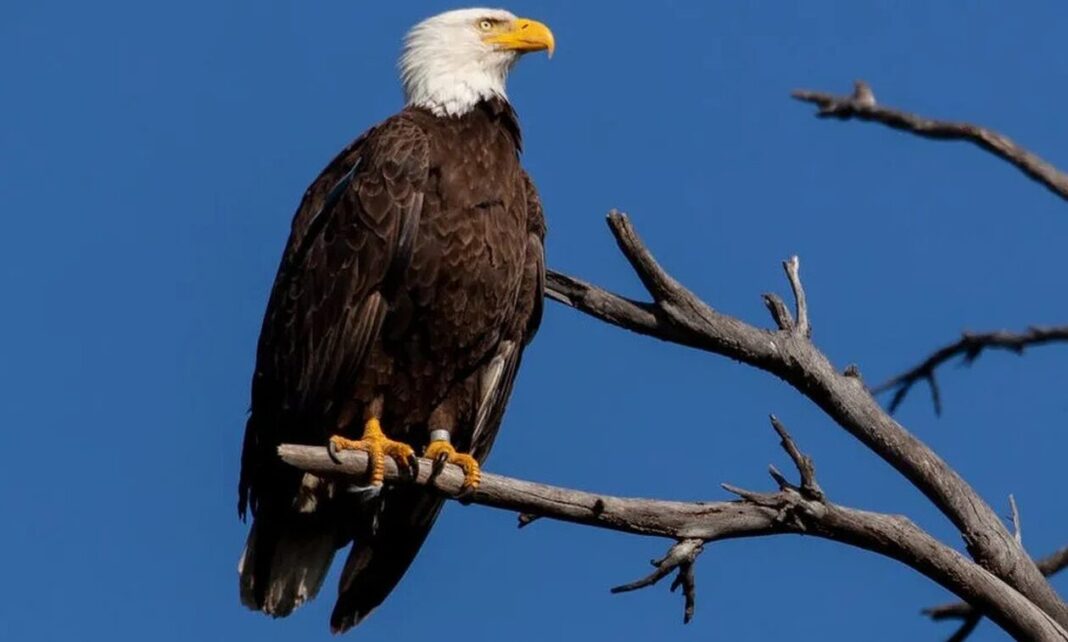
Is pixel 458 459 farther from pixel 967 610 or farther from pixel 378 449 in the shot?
pixel 967 610

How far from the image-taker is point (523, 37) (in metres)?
6.75

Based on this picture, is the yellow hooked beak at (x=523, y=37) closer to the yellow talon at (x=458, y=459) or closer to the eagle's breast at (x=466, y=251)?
the eagle's breast at (x=466, y=251)

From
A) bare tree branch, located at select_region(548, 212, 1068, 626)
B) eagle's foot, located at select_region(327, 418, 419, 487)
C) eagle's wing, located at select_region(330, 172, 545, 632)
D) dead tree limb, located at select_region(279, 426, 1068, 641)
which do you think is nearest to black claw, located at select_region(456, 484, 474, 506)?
dead tree limb, located at select_region(279, 426, 1068, 641)

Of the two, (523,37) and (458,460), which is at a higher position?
(523,37)

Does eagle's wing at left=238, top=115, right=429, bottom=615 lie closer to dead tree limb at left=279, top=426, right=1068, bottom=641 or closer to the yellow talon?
the yellow talon

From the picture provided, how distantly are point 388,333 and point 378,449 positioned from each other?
500mm

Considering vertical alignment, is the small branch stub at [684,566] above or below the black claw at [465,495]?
below

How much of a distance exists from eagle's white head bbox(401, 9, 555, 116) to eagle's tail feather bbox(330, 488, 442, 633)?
4.73ft

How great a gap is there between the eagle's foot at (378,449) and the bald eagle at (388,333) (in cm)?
1

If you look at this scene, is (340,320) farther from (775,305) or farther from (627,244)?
(775,305)

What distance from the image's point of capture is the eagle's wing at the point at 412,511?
19.9ft

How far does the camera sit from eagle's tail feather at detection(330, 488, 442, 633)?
609 cm

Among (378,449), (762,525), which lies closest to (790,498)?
(762,525)

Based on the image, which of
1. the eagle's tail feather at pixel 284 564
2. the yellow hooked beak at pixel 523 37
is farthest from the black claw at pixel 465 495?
the yellow hooked beak at pixel 523 37
